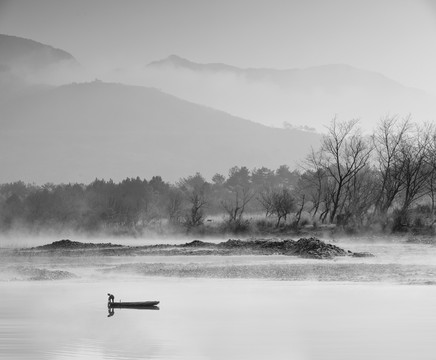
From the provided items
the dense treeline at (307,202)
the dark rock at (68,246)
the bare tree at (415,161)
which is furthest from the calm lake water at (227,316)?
the bare tree at (415,161)

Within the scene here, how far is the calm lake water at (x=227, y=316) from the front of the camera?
12.3 meters

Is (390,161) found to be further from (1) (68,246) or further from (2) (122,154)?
(2) (122,154)

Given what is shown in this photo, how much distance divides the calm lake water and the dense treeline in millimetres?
20354

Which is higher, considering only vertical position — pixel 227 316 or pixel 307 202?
pixel 307 202

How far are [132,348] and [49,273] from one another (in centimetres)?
1291

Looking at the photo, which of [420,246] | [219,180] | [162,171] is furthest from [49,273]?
[162,171]

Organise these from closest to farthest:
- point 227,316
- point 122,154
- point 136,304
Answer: point 227,316
point 136,304
point 122,154

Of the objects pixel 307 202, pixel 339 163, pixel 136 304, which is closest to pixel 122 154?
pixel 307 202

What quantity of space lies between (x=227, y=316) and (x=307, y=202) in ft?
231

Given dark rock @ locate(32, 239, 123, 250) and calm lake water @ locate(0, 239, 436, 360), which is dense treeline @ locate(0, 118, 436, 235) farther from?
calm lake water @ locate(0, 239, 436, 360)

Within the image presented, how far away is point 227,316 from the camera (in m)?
15.9

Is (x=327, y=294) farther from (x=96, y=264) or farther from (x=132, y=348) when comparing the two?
(x=96, y=264)

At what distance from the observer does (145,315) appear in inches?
642

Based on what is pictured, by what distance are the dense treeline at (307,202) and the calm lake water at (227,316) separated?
20354 millimetres
